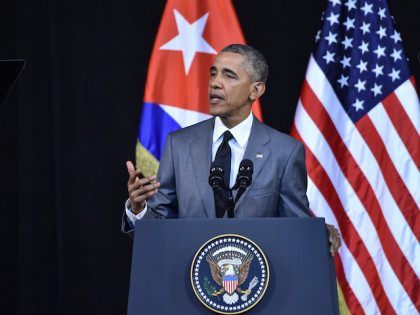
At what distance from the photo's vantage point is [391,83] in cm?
436

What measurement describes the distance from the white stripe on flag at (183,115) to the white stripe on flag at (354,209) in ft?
1.83

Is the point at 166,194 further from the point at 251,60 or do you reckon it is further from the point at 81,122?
the point at 81,122

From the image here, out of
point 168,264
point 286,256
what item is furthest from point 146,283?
point 286,256

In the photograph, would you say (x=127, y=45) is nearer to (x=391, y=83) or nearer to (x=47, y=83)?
(x=47, y=83)

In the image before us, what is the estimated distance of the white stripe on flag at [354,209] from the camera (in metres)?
4.23

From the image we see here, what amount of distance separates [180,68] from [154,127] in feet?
1.24

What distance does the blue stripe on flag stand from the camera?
444 cm

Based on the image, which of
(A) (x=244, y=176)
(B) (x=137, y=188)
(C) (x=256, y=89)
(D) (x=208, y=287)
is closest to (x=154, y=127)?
(C) (x=256, y=89)

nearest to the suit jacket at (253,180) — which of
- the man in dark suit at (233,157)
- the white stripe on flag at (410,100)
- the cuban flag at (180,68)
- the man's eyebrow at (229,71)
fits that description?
the man in dark suit at (233,157)

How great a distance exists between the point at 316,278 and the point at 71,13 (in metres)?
2.89

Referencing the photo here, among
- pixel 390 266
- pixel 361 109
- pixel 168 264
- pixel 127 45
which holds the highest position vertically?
pixel 127 45

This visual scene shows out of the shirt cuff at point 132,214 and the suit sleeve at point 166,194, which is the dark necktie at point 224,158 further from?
the shirt cuff at point 132,214

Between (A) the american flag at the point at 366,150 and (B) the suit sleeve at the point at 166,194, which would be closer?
(B) the suit sleeve at the point at 166,194

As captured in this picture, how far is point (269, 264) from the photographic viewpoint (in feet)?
7.56
